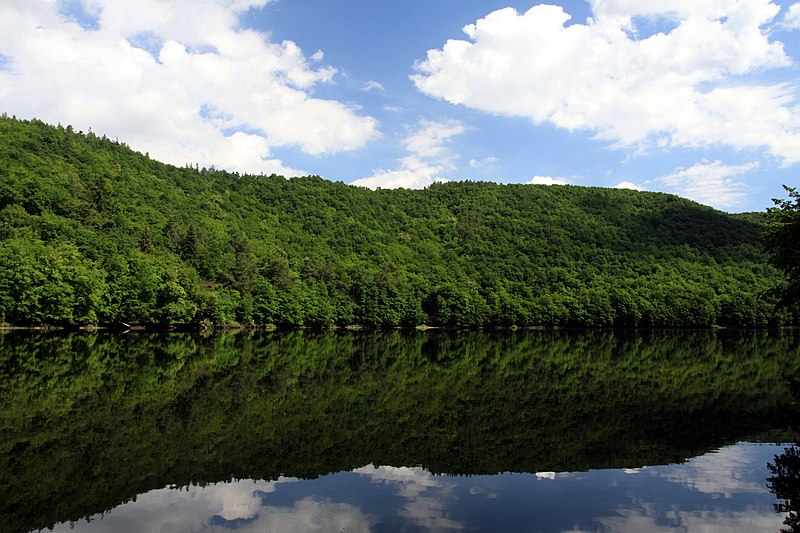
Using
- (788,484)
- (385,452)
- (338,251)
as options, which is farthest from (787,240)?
(338,251)

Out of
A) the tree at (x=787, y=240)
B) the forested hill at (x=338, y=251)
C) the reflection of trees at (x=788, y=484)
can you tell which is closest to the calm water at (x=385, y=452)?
the reflection of trees at (x=788, y=484)

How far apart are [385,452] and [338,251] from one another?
114 meters

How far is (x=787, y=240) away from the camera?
2669 centimetres

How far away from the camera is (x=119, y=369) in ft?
99.1

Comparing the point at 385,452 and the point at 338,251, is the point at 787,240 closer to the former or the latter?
the point at 385,452

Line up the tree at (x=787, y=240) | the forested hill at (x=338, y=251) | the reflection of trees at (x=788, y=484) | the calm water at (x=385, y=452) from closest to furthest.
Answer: the reflection of trees at (x=788, y=484), the calm water at (x=385, y=452), the tree at (x=787, y=240), the forested hill at (x=338, y=251)

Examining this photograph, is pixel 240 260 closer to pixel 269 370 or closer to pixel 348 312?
pixel 348 312

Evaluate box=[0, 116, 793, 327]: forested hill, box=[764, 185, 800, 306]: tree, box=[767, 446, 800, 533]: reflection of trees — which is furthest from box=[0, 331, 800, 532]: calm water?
box=[0, 116, 793, 327]: forested hill

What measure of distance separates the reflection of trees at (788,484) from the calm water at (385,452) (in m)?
0.08

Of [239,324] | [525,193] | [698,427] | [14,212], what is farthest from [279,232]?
[698,427]

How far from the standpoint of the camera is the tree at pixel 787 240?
86.9 ft

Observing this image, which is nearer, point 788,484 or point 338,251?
point 788,484

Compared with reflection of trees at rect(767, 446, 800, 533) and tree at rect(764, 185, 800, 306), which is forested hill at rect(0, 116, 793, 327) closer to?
tree at rect(764, 185, 800, 306)

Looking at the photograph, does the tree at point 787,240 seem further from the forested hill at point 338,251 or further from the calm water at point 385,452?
the forested hill at point 338,251
